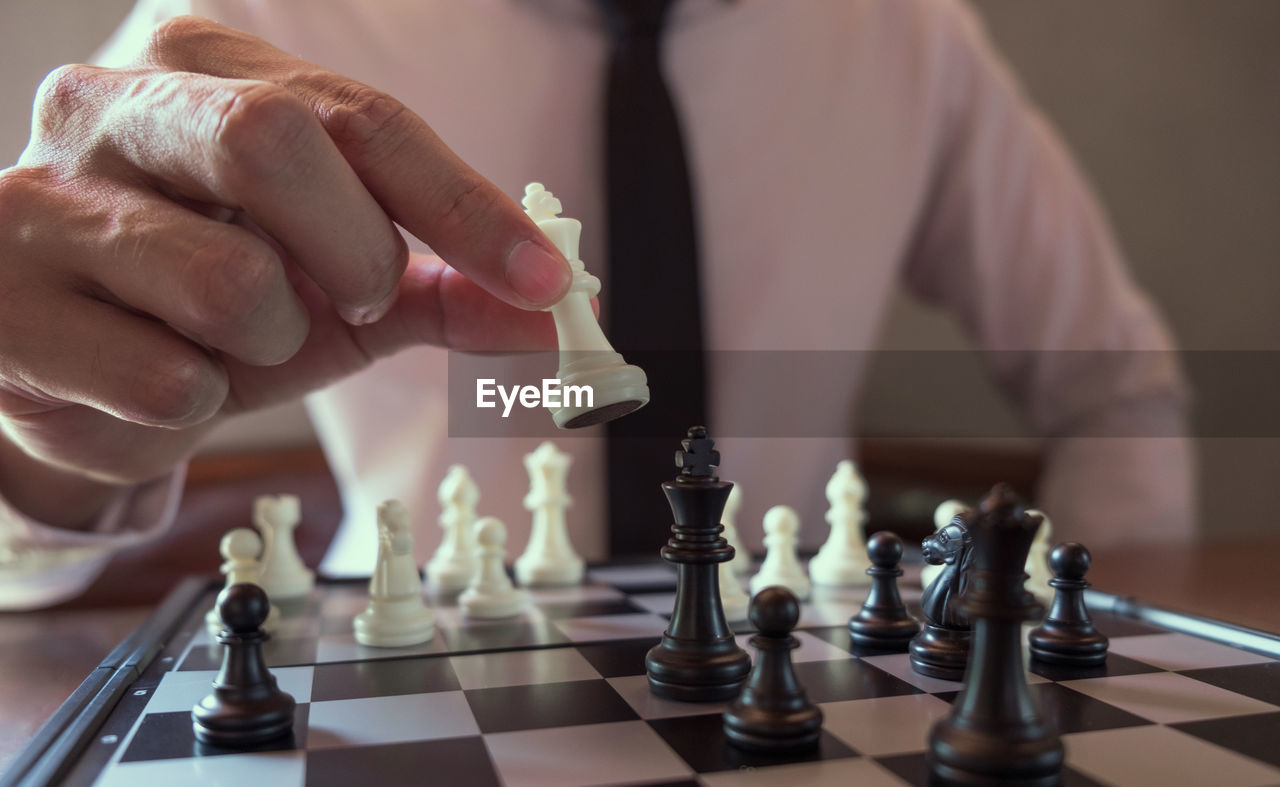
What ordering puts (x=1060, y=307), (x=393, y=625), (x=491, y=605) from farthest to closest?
(x=1060, y=307) → (x=491, y=605) → (x=393, y=625)

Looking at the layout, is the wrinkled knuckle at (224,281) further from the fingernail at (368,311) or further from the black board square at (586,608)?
the black board square at (586,608)

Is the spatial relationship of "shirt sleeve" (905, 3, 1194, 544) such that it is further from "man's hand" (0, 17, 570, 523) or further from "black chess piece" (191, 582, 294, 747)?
"black chess piece" (191, 582, 294, 747)

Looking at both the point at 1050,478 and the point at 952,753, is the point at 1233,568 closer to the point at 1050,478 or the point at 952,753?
the point at 1050,478

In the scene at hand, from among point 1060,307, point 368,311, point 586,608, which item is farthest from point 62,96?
point 1060,307

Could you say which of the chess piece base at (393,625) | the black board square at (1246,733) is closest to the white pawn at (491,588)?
the chess piece base at (393,625)

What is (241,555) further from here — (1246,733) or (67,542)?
(1246,733)

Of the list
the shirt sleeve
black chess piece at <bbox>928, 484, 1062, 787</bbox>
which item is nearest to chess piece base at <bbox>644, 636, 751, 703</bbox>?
black chess piece at <bbox>928, 484, 1062, 787</bbox>

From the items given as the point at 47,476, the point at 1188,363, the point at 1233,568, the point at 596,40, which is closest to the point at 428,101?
the point at 596,40
